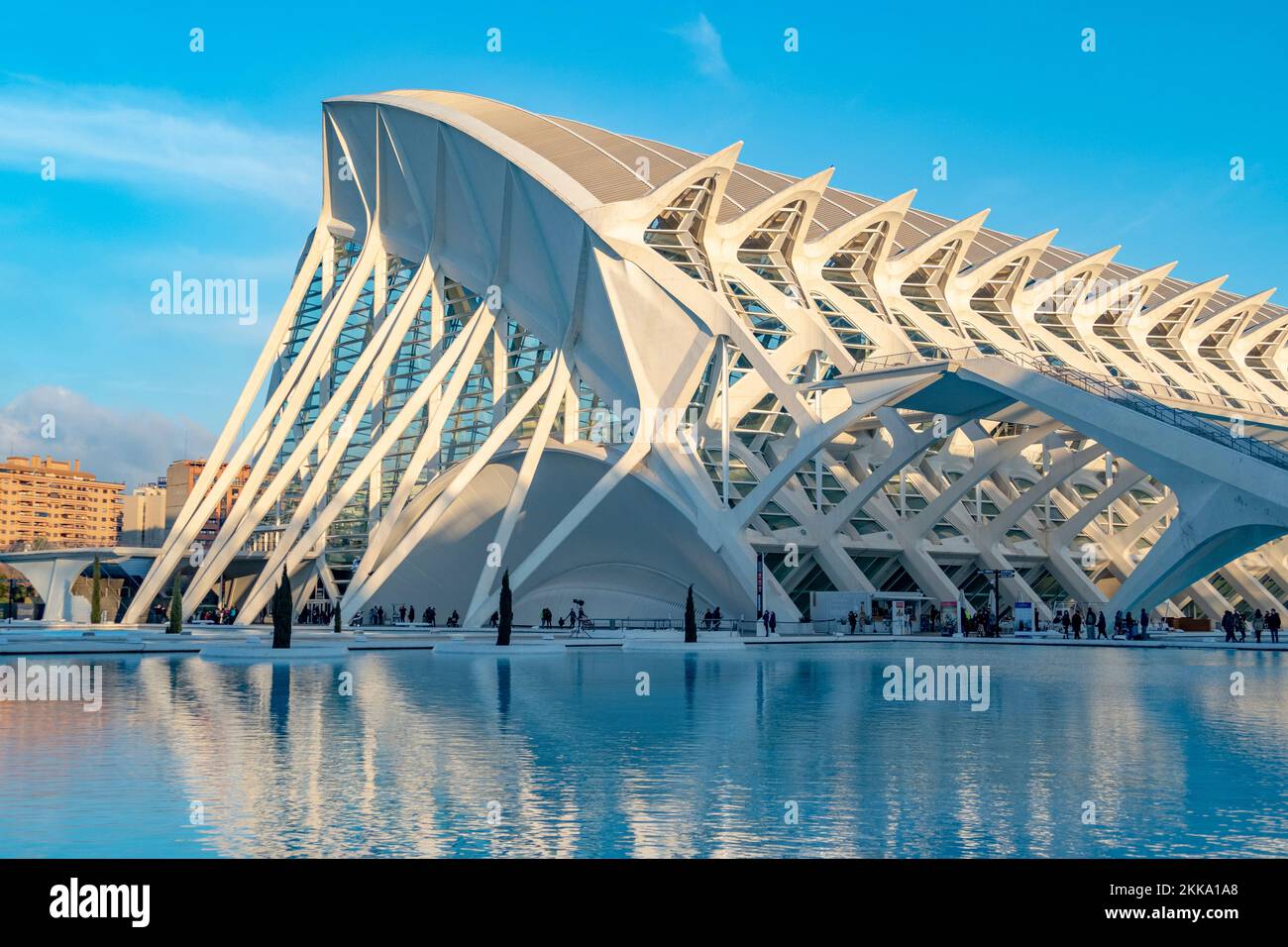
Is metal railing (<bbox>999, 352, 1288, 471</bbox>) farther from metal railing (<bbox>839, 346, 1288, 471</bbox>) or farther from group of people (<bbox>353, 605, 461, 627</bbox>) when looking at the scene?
group of people (<bbox>353, 605, 461, 627</bbox>)

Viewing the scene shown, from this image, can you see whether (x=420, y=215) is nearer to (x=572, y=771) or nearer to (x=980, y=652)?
(x=980, y=652)

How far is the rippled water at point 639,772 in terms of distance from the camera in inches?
268

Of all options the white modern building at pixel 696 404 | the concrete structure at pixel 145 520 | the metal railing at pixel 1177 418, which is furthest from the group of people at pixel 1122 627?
the concrete structure at pixel 145 520

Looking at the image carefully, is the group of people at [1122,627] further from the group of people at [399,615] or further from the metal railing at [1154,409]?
the group of people at [399,615]

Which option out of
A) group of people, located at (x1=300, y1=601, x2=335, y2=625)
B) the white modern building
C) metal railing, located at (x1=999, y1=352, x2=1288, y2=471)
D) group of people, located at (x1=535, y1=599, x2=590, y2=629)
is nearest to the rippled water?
metal railing, located at (x1=999, y1=352, x2=1288, y2=471)

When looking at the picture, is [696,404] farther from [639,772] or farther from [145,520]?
[145,520]

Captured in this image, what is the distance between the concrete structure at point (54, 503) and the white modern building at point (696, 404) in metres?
116

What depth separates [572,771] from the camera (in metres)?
9.20

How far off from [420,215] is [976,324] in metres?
21.4

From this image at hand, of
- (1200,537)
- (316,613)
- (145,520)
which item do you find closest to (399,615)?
(316,613)
